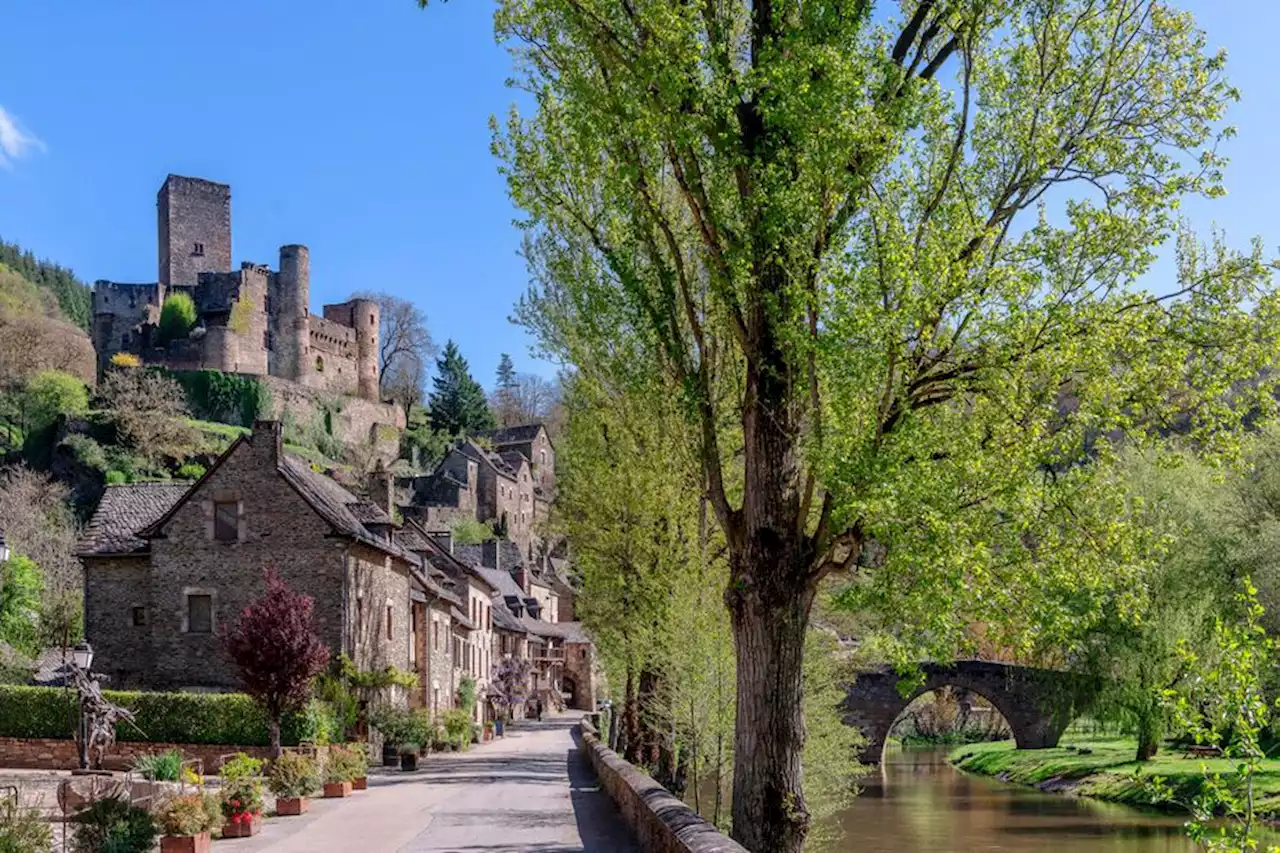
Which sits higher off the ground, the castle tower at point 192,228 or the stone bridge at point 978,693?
the castle tower at point 192,228

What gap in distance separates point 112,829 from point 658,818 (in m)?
5.91

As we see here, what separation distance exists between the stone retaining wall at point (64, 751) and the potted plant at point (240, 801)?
10.3 metres

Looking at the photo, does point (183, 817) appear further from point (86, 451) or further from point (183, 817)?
point (86, 451)

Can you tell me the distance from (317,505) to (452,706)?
16378 mm

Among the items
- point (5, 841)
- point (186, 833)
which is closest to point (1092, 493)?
point (5, 841)

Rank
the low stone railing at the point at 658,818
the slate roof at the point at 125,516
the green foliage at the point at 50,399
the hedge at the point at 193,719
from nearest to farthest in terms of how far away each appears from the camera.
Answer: the low stone railing at the point at 658,818 → the hedge at the point at 193,719 → the slate roof at the point at 125,516 → the green foliage at the point at 50,399

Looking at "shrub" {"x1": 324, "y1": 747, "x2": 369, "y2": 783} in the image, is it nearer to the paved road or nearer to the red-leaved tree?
the paved road

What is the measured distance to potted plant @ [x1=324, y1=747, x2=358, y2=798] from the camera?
24344mm

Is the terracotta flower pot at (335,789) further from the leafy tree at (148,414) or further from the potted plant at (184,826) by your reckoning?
the leafy tree at (148,414)

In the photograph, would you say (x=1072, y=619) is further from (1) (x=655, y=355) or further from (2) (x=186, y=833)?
(2) (x=186, y=833)

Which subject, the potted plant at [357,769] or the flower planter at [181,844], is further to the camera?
the potted plant at [357,769]

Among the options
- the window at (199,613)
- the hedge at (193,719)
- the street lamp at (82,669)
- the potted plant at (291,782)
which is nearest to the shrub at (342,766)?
the potted plant at (291,782)

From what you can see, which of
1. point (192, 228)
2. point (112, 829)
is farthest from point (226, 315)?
point (112, 829)

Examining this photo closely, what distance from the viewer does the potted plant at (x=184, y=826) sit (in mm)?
15078
